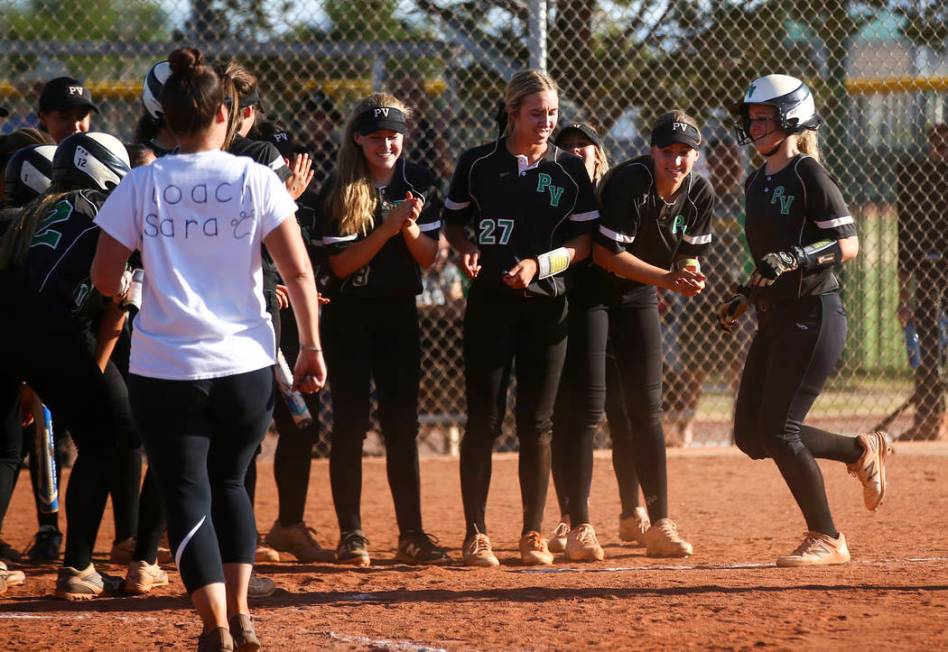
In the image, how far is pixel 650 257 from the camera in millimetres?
5465

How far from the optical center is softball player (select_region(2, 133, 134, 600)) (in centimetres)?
437

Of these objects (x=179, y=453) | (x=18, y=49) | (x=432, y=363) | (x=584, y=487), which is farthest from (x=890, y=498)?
(x=18, y=49)

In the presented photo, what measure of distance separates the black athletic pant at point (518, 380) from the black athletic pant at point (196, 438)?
1.83 metres

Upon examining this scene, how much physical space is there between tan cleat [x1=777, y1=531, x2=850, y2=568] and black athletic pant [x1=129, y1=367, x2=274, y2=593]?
7.75ft

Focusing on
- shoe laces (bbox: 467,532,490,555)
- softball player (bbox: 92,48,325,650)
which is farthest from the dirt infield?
softball player (bbox: 92,48,325,650)

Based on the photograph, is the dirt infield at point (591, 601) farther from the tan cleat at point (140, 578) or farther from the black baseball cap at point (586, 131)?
the black baseball cap at point (586, 131)

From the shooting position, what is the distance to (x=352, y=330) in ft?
17.3

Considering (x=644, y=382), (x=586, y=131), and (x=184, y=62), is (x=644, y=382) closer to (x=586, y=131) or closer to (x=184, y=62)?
(x=586, y=131)

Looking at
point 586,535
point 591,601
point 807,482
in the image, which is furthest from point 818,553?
point 591,601

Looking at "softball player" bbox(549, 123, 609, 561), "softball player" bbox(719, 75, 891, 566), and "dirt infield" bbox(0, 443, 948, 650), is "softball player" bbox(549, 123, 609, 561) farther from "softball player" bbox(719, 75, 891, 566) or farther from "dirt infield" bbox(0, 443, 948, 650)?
"softball player" bbox(719, 75, 891, 566)

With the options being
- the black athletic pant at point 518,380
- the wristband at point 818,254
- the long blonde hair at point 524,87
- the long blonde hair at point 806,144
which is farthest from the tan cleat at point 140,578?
the long blonde hair at point 806,144

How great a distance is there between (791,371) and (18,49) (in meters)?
6.11

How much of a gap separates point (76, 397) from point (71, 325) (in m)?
0.26

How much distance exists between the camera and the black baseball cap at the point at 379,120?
5153 millimetres
